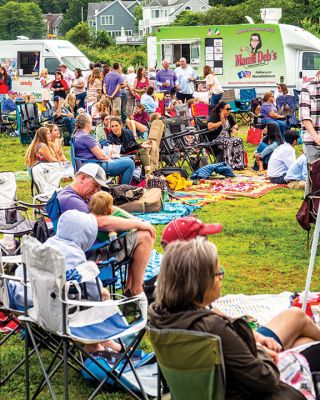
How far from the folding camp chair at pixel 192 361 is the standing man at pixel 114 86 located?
16118 mm

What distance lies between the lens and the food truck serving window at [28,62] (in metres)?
25.7

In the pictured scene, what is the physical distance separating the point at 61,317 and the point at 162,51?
22333 mm

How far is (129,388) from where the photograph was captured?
5.15 meters

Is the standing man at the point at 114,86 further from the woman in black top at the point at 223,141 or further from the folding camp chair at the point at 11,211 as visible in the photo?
the folding camp chair at the point at 11,211

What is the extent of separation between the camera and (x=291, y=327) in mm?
4570

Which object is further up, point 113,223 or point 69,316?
point 113,223

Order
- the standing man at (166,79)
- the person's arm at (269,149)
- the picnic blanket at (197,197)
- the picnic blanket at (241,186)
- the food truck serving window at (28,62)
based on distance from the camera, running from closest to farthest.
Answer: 1. the picnic blanket at (197,197)
2. the picnic blanket at (241,186)
3. the person's arm at (269,149)
4. the standing man at (166,79)
5. the food truck serving window at (28,62)

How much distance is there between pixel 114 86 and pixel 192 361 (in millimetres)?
16450

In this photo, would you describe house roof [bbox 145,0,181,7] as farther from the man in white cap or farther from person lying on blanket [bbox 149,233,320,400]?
person lying on blanket [bbox 149,233,320,400]

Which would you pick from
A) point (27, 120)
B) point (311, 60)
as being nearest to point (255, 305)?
point (27, 120)

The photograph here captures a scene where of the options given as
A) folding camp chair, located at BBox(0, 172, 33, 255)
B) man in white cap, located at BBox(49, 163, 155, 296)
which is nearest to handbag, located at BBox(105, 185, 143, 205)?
folding camp chair, located at BBox(0, 172, 33, 255)

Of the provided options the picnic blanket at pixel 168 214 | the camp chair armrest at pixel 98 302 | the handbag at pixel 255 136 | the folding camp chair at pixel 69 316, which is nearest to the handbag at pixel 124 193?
the picnic blanket at pixel 168 214

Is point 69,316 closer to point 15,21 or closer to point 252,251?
point 252,251

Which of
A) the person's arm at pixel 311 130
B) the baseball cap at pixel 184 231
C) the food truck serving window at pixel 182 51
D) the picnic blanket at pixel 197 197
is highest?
the food truck serving window at pixel 182 51
